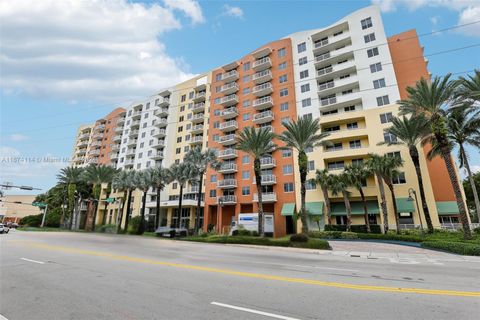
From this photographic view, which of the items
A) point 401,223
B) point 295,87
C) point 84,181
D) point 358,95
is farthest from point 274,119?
point 84,181

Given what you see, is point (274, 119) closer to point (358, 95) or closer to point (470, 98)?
point (358, 95)

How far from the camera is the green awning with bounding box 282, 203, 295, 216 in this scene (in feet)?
132

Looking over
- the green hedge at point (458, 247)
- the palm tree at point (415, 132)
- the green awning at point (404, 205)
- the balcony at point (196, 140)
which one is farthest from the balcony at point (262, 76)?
the green hedge at point (458, 247)

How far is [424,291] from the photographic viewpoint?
7.41m

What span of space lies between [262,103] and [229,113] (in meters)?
7.93

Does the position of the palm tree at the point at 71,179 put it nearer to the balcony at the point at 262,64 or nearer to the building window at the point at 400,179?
the balcony at the point at 262,64

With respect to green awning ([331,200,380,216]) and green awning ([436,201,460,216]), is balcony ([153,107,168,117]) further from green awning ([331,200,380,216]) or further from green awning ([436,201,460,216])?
green awning ([436,201,460,216])

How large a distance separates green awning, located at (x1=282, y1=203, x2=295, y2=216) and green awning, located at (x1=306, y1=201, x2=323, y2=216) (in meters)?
2.86

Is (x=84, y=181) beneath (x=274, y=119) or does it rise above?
beneath

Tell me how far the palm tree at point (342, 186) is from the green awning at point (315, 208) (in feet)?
9.88

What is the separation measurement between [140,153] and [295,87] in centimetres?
4469

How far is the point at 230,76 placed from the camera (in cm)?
5731

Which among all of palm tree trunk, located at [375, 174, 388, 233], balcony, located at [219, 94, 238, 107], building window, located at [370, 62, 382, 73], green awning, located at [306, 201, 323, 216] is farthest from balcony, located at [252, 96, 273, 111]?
palm tree trunk, located at [375, 174, 388, 233]

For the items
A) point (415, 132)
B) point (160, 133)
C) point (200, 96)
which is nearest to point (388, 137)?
point (415, 132)
